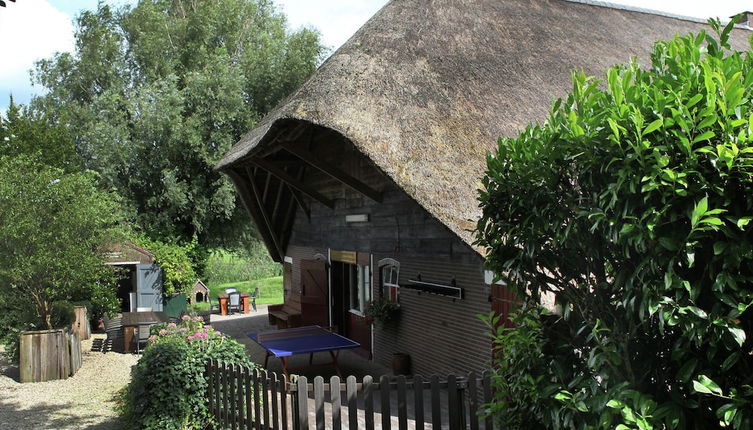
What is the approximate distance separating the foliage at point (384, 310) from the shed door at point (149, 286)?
985cm

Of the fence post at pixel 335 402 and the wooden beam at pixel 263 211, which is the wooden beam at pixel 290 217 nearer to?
the wooden beam at pixel 263 211

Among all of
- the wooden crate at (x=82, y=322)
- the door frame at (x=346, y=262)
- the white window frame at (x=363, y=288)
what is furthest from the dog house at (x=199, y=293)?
the white window frame at (x=363, y=288)

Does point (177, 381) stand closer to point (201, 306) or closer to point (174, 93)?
point (201, 306)

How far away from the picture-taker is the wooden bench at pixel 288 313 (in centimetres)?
1505

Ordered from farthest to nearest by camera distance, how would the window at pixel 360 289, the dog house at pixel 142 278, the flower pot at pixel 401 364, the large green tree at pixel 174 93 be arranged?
1. the large green tree at pixel 174 93
2. the dog house at pixel 142 278
3. the window at pixel 360 289
4. the flower pot at pixel 401 364

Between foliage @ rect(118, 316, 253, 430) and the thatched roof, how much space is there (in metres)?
3.09

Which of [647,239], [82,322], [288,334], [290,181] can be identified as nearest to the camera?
[647,239]

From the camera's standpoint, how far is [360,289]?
512 inches

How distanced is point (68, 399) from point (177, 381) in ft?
13.0

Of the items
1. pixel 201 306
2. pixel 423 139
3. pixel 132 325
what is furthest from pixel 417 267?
pixel 201 306

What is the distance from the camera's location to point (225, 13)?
25.6m

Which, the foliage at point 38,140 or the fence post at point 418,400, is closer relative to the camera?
the fence post at point 418,400

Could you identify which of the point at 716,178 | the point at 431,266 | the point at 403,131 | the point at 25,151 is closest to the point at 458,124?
the point at 403,131

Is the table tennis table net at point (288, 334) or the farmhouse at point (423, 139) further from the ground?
the farmhouse at point (423, 139)
